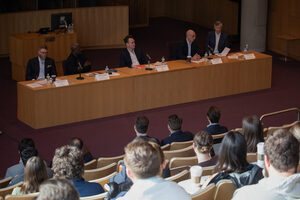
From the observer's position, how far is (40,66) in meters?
9.53

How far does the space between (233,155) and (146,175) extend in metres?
1.30

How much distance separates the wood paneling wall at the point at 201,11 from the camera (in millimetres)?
16594

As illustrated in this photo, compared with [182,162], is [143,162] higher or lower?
higher

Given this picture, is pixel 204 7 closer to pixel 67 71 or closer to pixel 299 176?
pixel 67 71

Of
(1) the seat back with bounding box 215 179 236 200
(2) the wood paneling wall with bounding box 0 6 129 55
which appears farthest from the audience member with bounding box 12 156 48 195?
(2) the wood paneling wall with bounding box 0 6 129 55

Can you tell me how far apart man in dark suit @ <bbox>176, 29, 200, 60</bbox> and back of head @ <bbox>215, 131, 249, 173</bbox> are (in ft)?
21.0

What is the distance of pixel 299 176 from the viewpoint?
2.98 m

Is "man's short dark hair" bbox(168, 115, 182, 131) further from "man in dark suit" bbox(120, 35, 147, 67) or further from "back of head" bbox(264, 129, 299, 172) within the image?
"man in dark suit" bbox(120, 35, 147, 67)

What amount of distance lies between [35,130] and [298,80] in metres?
5.93

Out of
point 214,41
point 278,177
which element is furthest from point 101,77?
point 278,177

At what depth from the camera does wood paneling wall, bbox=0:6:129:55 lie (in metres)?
13.5

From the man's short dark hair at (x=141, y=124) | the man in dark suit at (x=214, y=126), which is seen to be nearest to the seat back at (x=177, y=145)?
the man's short dark hair at (x=141, y=124)

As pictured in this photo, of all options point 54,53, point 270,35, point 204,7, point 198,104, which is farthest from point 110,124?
point 204,7

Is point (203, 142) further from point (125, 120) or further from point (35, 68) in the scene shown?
point (35, 68)
